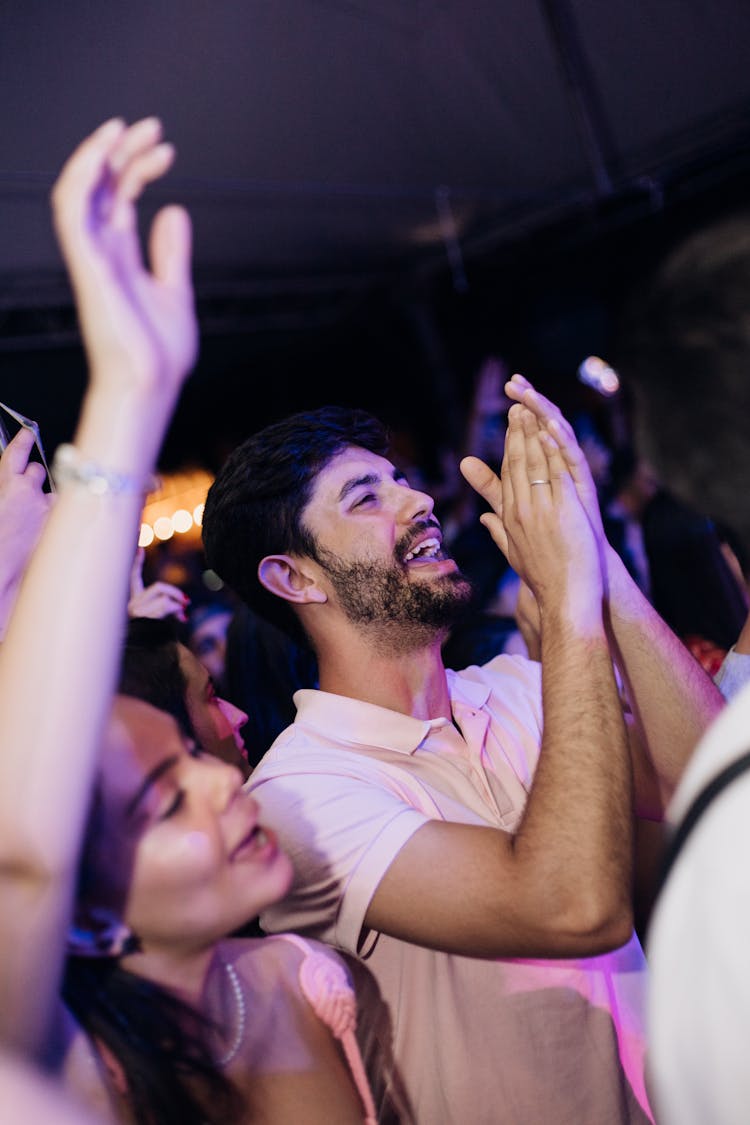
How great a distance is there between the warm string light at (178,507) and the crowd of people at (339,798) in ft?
26.6

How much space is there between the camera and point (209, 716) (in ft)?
7.19

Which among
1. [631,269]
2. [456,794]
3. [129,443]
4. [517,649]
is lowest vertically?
[456,794]

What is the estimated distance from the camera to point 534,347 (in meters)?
8.71

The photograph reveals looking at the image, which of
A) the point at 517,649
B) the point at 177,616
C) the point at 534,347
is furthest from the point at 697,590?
the point at 534,347

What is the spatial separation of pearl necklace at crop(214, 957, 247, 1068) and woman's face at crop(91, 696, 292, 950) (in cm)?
17

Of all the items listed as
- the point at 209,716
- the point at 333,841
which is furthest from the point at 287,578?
the point at 333,841

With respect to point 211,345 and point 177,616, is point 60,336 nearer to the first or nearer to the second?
point 211,345

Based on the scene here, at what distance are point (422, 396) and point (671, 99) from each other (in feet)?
16.9

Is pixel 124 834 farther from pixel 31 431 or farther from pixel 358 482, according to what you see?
pixel 358 482

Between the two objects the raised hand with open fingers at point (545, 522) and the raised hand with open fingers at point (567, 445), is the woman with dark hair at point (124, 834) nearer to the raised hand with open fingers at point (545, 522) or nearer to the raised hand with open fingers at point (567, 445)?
the raised hand with open fingers at point (545, 522)

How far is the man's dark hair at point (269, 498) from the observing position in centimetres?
201

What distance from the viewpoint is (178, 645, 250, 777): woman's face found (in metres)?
2.12

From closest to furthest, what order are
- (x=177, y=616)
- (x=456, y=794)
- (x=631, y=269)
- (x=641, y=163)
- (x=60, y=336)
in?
(x=456, y=794) → (x=177, y=616) → (x=641, y=163) → (x=60, y=336) → (x=631, y=269)

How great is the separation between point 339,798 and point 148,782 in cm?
53
